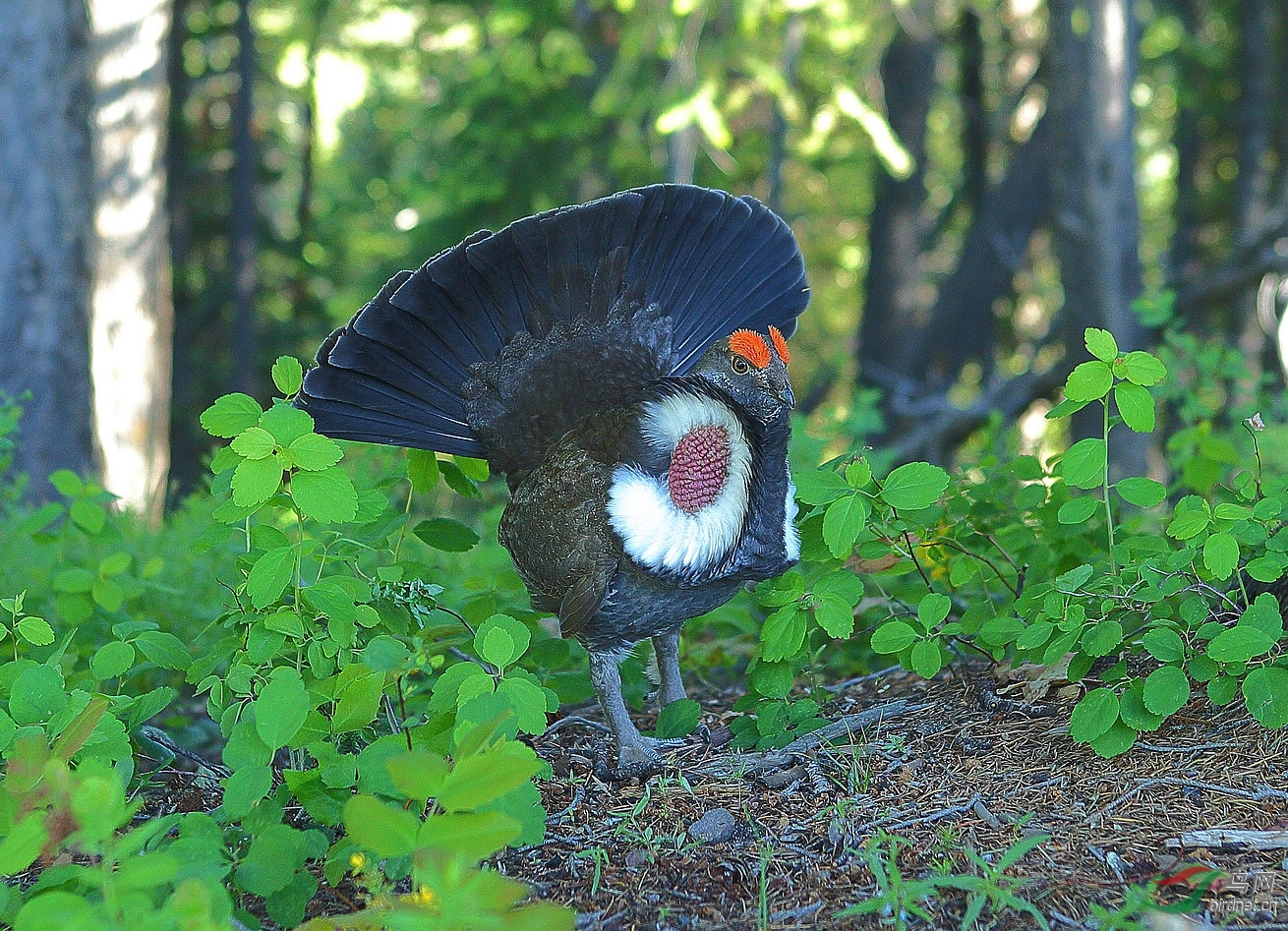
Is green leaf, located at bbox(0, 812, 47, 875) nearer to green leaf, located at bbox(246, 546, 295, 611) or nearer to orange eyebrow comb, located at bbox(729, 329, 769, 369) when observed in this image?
green leaf, located at bbox(246, 546, 295, 611)

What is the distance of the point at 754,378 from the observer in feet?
9.81

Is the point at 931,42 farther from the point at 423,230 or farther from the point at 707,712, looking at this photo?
the point at 707,712

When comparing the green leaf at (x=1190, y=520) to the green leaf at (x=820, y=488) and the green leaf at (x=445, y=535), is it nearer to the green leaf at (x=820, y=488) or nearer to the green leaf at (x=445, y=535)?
the green leaf at (x=820, y=488)

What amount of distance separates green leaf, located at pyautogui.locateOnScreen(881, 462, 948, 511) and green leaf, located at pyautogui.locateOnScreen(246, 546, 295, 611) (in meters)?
1.53

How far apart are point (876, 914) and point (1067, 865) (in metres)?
0.44

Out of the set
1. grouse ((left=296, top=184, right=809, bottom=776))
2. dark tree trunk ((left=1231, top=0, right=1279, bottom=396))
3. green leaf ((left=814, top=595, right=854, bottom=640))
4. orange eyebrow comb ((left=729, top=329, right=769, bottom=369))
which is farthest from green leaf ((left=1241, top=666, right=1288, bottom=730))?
dark tree trunk ((left=1231, top=0, right=1279, bottom=396))

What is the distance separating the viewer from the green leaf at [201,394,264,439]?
2.70 m

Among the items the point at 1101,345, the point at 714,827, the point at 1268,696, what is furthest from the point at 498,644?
the point at 1268,696

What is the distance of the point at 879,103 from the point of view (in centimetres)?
1143

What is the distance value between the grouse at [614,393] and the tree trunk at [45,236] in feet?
12.0

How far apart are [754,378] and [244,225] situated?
12.6 m

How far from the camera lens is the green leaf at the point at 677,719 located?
312 cm

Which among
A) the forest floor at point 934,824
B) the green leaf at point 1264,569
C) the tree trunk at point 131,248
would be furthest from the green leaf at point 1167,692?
the tree trunk at point 131,248

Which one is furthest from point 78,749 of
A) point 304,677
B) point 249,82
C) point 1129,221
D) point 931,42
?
point 249,82
